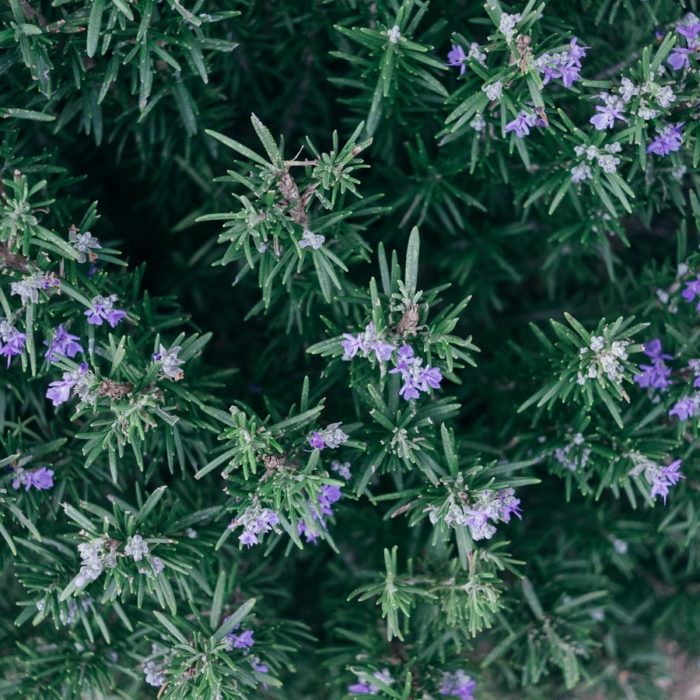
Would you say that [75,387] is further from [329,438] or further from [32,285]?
[329,438]

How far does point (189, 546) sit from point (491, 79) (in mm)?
1671

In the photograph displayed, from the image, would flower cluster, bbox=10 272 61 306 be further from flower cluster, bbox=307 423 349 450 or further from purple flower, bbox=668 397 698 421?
purple flower, bbox=668 397 698 421

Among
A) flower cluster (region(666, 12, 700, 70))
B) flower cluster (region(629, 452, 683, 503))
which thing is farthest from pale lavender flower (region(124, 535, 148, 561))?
flower cluster (region(666, 12, 700, 70))

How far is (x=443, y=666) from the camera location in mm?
2635

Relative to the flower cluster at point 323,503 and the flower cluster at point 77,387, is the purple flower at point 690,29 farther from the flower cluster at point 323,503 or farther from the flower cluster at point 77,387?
the flower cluster at point 77,387

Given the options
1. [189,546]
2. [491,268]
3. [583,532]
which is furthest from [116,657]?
[491,268]

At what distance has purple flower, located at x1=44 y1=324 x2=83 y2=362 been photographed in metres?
2.20

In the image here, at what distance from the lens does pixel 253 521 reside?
82.3 inches

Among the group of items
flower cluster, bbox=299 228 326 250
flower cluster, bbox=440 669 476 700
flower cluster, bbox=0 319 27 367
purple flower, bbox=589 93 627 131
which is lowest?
flower cluster, bbox=440 669 476 700

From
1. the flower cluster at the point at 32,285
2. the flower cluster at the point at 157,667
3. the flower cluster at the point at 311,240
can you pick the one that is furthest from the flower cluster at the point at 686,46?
the flower cluster at the point at 157,667

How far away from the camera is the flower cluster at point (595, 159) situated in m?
2.24

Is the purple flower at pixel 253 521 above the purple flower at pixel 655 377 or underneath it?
underneath

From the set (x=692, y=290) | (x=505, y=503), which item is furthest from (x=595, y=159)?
(x=505, y=503)

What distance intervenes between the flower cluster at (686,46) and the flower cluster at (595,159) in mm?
292
